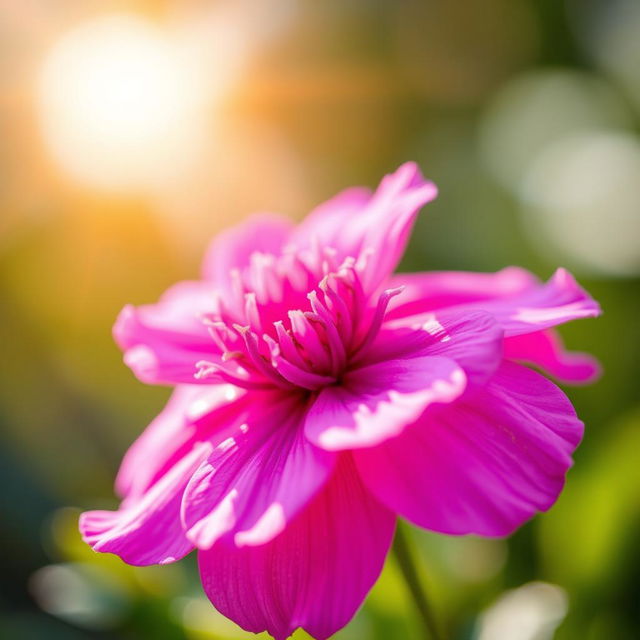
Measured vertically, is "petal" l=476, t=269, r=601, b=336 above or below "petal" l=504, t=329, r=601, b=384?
above

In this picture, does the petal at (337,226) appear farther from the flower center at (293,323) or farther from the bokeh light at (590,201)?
the bokeh light at (590,201)

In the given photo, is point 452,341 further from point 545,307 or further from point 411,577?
point 411,577

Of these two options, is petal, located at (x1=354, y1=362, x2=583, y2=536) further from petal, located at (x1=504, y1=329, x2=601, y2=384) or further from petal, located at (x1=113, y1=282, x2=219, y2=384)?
petal, located at (x1=113, y1=282, x2=219, y2=384)

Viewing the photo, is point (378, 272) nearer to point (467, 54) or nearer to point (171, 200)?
point (171, 200)

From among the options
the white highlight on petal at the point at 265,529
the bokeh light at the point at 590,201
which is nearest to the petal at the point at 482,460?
the white highlight on petal at the point at 265,529

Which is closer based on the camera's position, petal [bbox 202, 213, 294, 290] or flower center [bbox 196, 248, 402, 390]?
flower center [bbox 196, 248, 402, 390]

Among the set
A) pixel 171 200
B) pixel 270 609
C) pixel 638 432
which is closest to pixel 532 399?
pixel 270 609

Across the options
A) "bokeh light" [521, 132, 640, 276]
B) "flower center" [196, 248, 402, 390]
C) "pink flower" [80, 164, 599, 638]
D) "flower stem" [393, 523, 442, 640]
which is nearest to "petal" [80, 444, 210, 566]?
"pink flower" [80, 164, 599, 638]
